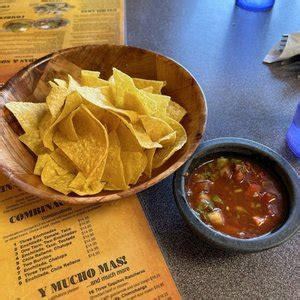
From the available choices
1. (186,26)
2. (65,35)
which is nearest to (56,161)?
(65,35)

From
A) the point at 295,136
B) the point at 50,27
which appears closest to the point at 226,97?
the point at 295,136

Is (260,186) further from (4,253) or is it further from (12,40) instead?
(12,40)

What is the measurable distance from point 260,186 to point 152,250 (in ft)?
0.90

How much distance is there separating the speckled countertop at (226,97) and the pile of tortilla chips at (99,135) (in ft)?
0.36

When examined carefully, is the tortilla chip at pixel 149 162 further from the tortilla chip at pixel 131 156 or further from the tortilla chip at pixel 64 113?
the tortilla chip at pixel 64 113

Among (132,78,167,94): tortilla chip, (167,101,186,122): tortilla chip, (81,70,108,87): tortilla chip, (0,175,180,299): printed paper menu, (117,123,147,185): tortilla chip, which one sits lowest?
(0,175,180,299): printed paper menu

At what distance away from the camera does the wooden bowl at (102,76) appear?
2.28 ft

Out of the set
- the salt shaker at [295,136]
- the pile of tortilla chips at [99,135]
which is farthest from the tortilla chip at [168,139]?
the salt shaker at [295,136]

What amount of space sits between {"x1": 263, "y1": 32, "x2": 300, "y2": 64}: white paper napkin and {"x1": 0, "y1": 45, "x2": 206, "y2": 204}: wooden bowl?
18.2 inches

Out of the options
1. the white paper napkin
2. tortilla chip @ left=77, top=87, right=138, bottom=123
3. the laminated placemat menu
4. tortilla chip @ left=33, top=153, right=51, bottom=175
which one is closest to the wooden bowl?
tortilla chip @ left=33, top=153, right=51, bottom=175

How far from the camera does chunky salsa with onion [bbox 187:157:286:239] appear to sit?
0.69m

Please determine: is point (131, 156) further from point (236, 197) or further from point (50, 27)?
point (50, 27)

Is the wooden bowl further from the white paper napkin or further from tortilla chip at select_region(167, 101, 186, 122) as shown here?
the white paper napkin

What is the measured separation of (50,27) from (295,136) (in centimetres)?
94
